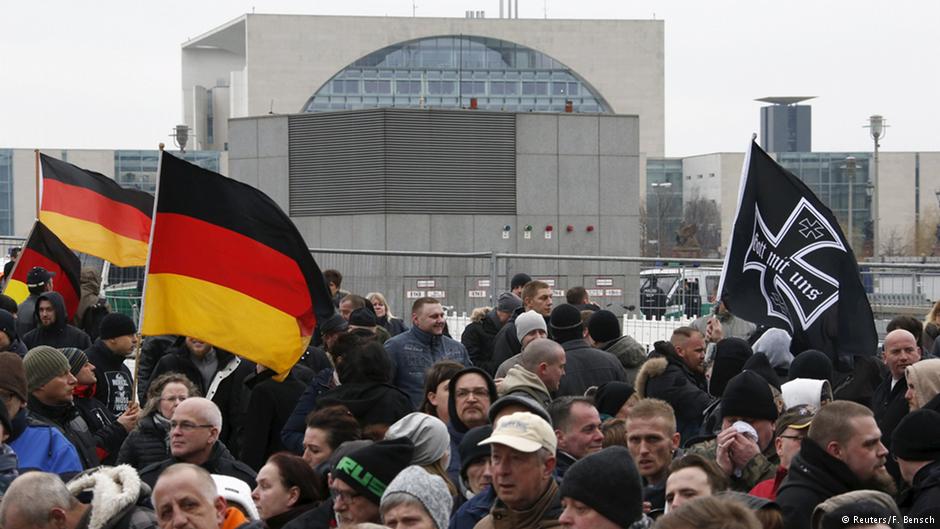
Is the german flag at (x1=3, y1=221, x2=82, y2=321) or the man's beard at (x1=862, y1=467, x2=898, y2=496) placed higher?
the german flag at (x1=3, y1=221, x2=82, y2=321)

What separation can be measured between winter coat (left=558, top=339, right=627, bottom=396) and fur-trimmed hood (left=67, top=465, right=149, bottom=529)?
4.51 meters

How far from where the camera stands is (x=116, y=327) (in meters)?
11.8

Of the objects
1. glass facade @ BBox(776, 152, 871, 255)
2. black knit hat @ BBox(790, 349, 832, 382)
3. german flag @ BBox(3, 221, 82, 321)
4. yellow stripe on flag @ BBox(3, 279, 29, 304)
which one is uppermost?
glass facade @ BBox(776, 152, 871, 255)

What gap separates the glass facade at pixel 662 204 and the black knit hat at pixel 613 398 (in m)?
83.3

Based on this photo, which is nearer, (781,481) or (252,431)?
(781,481)

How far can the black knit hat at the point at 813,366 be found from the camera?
9492 mm

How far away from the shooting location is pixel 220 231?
10.5m

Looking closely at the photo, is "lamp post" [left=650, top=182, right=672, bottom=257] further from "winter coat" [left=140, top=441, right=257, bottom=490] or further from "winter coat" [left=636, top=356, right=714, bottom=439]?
"winter coat" [left=140, top=441, right=257, bottom=490]

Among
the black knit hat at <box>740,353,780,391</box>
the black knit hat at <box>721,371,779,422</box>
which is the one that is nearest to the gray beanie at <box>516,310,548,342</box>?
the black knit hat at <box>740,353,780,391</box>

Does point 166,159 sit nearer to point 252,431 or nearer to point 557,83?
point 252,431

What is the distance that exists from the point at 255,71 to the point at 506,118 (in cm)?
8270

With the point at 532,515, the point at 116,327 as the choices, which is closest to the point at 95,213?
the point at 116,327

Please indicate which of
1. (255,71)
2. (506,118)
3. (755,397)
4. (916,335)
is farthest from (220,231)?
(255,71)

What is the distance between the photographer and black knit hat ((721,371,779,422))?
308 inches
